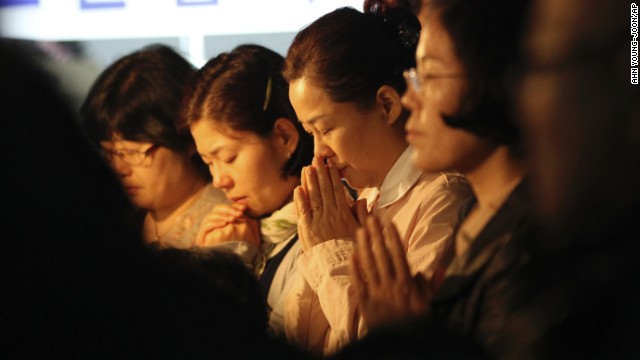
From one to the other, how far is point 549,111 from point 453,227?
178 mm

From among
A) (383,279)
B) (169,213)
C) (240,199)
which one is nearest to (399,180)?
(383,279)

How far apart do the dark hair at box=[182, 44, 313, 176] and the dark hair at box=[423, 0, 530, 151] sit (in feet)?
0.83

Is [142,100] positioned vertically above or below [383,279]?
above

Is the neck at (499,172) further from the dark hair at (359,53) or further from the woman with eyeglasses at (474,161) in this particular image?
the dark hair at (359,53)

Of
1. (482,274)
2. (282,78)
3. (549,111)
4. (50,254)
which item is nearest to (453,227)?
(482,274)

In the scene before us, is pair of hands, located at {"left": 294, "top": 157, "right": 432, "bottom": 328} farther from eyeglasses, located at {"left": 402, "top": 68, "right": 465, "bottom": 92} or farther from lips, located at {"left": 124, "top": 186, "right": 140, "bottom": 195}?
lips, located at {"left": 124, "top": 186, "right": 140, "bottom": 195}

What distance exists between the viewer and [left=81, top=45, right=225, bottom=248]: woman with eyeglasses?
122 centimetres

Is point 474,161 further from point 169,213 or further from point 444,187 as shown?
point 169,213

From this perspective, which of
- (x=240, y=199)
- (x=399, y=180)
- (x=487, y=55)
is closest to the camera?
(x=487, y=55)

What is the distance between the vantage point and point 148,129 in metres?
1.22

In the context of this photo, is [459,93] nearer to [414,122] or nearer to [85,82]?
[414,122]

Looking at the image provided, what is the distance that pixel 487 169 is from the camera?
1013 mm

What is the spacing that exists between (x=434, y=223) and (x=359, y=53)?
9.2 inches

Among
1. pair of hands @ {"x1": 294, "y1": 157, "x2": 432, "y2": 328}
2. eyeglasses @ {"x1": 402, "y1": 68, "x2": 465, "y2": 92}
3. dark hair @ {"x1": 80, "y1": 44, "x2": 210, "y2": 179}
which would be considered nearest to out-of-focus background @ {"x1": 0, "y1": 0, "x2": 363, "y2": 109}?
dark hair @ {"x1": 80, "y1": 44, "x2": 210, "y2": 179}
